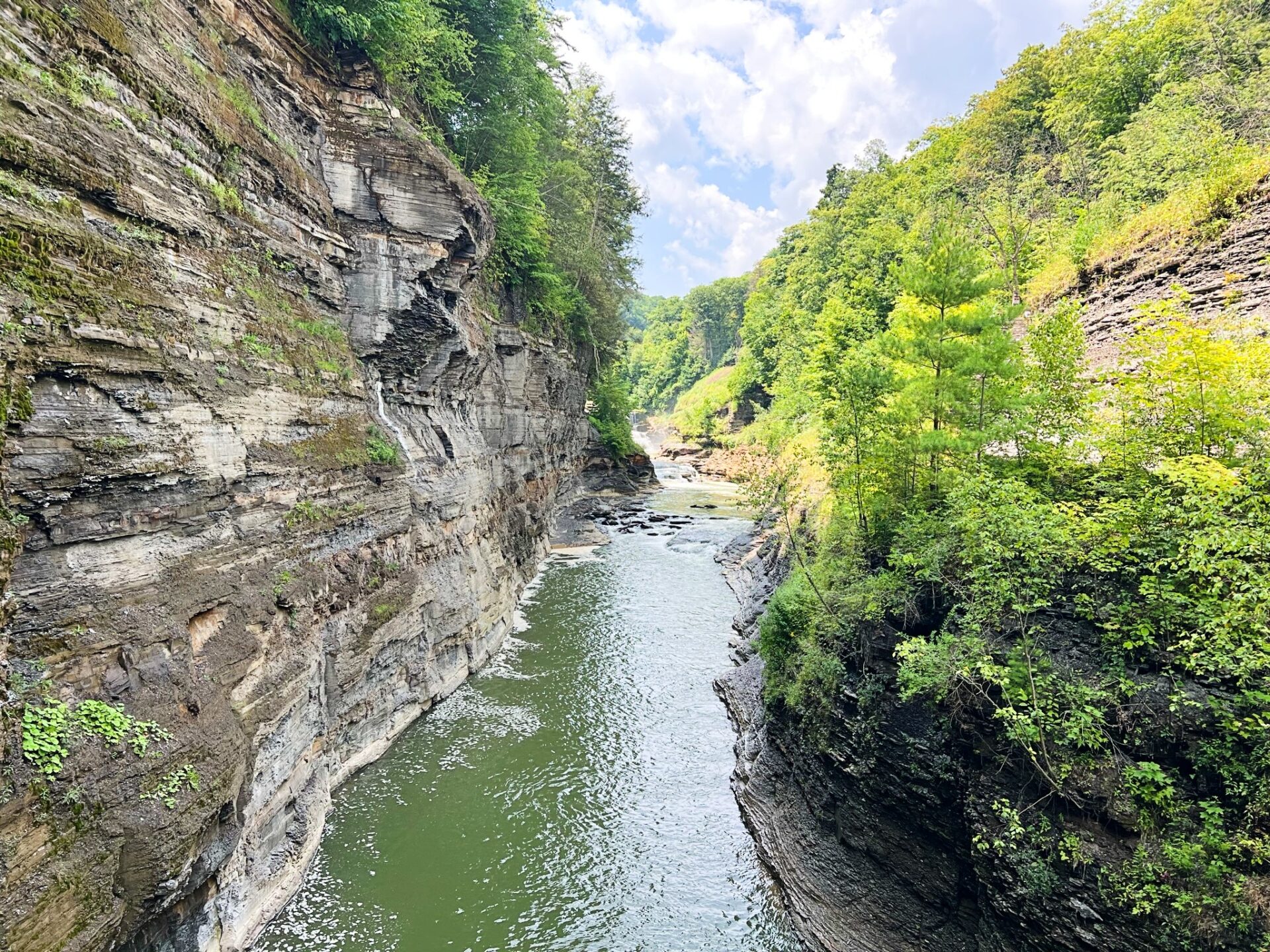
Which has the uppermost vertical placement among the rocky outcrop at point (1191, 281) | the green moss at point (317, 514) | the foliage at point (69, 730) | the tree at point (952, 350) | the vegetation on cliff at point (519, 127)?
the vegetation on cliff at point (519, 127)

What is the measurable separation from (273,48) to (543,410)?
16186 millimetres

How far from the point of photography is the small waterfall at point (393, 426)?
529 inches

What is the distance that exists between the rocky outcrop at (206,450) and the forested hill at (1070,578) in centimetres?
894

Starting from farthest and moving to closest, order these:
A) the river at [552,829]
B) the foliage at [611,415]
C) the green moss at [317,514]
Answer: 1. the foliage at [611,415]
2. the green moss at [317,514]
3. the river at [552,829]

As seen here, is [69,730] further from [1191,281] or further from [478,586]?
[1191,281]

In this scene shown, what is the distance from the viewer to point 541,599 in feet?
73.0

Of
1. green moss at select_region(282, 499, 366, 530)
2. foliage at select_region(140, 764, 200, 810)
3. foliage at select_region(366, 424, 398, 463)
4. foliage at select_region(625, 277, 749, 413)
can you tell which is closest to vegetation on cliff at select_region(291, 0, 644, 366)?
foliage at select_region(366, 424, 398, 463)

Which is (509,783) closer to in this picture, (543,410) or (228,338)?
(228,338)

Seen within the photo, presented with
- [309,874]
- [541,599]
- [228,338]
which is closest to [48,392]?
[228,338]

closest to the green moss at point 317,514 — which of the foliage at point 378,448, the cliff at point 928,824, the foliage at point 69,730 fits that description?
the foliage at point 378,448

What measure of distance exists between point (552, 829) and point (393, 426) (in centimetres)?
960

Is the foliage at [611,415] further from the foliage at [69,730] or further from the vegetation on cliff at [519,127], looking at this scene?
the foliage at [69,730]

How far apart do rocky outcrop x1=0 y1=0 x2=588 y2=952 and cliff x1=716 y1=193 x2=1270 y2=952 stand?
8377 mm

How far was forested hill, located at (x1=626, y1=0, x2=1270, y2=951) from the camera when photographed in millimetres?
5523
